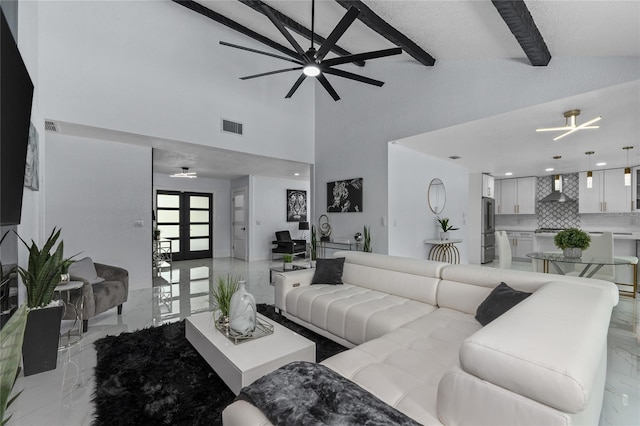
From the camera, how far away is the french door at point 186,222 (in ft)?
24.7

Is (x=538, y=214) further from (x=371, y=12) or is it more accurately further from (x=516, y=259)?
(x=371, y=12)

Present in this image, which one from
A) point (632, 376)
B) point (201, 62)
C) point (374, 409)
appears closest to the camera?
point (374, 409)

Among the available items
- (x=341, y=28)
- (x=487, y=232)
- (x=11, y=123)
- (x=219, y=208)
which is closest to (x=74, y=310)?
(x=11, y=123)

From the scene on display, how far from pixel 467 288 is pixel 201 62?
476 cm

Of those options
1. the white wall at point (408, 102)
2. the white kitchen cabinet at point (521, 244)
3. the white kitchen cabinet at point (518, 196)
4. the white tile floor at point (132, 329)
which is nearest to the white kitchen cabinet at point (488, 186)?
the white kitchen cabinet at point (518, 196)

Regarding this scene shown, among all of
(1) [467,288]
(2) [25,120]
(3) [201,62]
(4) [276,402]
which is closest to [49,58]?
(3) [201,62]

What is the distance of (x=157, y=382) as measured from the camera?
2020mm

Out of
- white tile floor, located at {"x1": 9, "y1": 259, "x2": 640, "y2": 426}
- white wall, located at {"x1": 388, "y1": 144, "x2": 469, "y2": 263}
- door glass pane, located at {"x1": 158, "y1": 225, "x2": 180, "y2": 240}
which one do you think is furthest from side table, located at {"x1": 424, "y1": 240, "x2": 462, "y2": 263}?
Result: door glass pane, located at {"x1": 158, "y1": 225, "x2": 180, "y2": 240}

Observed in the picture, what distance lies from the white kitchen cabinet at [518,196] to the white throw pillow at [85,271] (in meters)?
8.64

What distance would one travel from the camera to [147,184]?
15.3 ft

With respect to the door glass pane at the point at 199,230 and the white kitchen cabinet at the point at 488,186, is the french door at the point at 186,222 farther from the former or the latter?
the white kitchen cabinet at the point at 488,186

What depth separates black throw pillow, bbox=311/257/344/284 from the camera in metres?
3.25

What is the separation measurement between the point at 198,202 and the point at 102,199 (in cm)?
375

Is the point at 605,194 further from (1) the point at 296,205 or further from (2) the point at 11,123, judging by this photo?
(2) the point at 11,123
